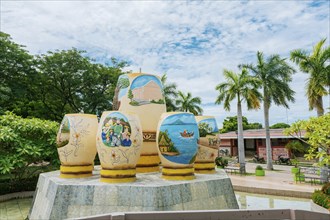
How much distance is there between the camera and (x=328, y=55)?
17891 millimetres

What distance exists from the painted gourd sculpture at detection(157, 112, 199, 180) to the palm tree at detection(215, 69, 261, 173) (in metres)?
14.9

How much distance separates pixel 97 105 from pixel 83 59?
485 centimetres

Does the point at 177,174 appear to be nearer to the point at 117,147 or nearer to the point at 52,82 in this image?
the point at 117,147

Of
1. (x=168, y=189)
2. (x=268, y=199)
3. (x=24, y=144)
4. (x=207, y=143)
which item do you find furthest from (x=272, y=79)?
(x=24, y=144)

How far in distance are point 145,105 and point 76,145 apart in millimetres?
3542

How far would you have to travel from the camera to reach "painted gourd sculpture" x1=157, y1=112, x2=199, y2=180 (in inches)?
371

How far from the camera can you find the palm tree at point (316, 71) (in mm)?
17656

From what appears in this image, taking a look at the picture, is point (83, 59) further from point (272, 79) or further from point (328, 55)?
point (328, 55)

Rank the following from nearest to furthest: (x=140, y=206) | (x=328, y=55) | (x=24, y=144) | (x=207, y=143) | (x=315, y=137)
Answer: (x=140, y=206) < (x=315, y=137) < (x=207, y=143) < (x=24, y=144) < (x=328, y=55)

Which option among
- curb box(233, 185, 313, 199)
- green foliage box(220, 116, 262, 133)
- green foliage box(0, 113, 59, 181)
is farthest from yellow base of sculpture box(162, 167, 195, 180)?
green foliage box(220, 116, 262, 133)

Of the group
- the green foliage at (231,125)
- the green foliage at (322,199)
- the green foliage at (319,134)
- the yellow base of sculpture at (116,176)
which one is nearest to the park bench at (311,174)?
the green foliage at (322,199)

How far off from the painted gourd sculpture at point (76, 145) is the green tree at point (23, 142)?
4.11 metres

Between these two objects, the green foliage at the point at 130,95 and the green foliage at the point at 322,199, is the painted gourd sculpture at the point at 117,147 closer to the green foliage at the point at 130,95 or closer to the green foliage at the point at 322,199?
the green foliage at the point at 130,95

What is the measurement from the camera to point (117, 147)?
887cm
